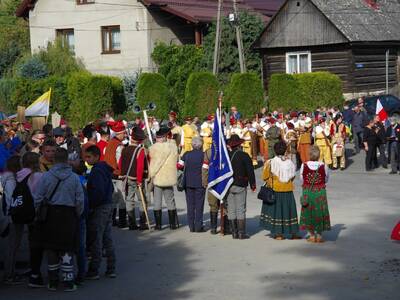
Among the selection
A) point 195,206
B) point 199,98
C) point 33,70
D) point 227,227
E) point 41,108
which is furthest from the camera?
point 33,70

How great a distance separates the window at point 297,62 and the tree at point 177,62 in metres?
4.68

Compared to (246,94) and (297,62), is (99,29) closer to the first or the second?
(297,62)

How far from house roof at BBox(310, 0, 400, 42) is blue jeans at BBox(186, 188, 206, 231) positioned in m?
28.6

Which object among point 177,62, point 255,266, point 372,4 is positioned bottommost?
point 255,266

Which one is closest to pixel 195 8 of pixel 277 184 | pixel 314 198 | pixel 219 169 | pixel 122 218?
pixel 122 218

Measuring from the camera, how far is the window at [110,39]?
49844 mm

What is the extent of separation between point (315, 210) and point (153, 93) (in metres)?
26.5

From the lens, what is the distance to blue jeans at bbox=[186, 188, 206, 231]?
50.9 ft

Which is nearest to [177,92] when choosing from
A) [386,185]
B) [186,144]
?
[186,144]

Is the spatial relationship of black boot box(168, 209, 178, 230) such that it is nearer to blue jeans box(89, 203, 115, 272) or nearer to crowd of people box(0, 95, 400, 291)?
crowd of people box(0, 95, 400, 291)

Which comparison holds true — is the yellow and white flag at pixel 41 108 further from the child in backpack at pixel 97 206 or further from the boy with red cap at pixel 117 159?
the child in backpack at pixel 97 206

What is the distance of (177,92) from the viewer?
4572 centimetres

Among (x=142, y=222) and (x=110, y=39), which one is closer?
(x=142, y=222)

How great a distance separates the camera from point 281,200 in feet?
47.4
